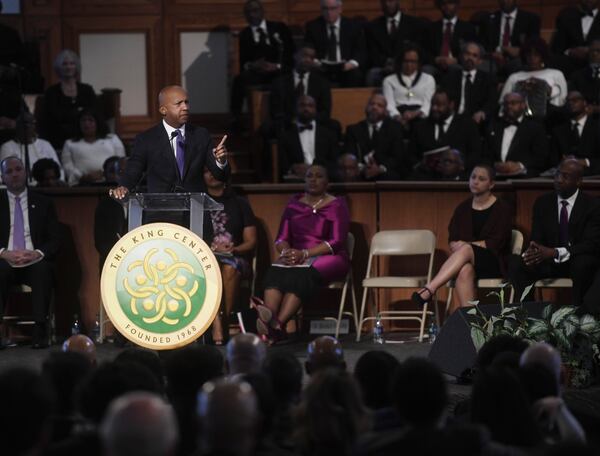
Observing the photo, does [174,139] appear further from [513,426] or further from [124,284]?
[513,426]

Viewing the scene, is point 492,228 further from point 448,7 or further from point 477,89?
point 448,7

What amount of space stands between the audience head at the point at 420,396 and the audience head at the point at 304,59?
8.73 meters

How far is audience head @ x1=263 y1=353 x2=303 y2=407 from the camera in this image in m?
4.43

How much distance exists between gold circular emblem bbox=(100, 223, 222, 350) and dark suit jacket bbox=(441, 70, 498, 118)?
5.86 meters

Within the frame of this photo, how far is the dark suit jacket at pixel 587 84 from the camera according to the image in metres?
12.1

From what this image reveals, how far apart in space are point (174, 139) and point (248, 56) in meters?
5.86

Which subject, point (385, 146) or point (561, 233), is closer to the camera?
point (561, 233)

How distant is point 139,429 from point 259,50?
1020 cm

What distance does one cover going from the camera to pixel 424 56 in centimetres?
1298

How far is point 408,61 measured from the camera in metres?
12.3

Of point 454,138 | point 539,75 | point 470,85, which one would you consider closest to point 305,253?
point 454,138

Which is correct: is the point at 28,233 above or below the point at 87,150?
below

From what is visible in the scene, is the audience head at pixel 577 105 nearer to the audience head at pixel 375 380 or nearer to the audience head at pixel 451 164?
the audience head at pixel 451 164

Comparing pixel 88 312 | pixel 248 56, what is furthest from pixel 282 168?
pixel 88 312
